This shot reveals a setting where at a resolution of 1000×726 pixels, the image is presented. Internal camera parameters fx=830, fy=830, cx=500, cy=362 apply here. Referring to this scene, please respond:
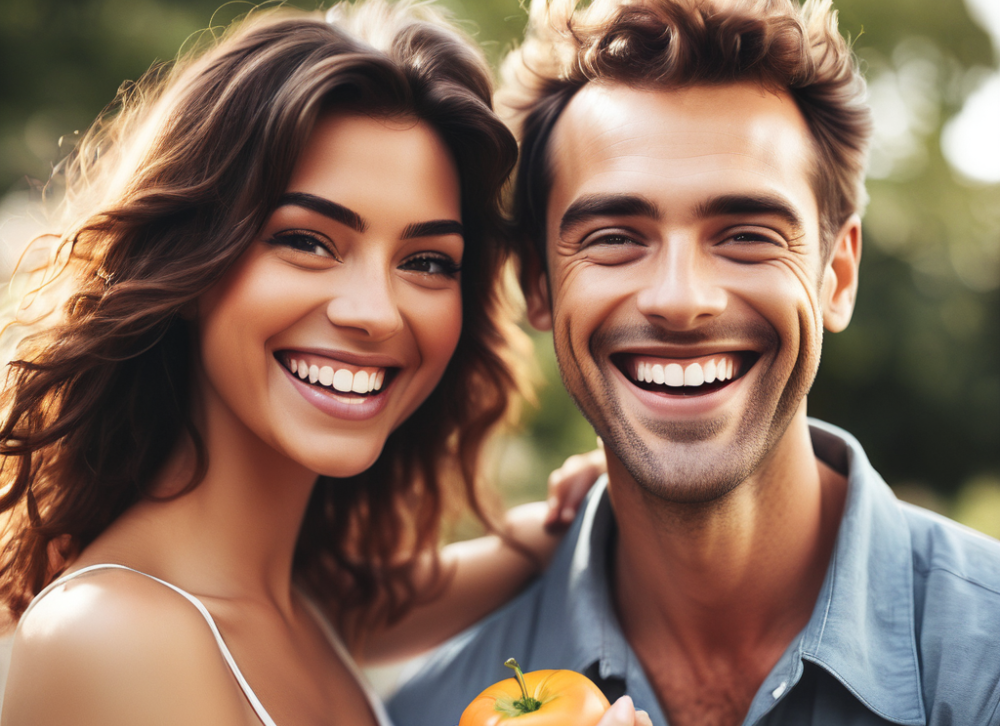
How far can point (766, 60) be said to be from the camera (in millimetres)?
2240

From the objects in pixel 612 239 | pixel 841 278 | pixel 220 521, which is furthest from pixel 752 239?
pixel 220 521

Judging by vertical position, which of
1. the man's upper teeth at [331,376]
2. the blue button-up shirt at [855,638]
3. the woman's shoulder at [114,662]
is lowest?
the blue button-up shirt at [855,638]

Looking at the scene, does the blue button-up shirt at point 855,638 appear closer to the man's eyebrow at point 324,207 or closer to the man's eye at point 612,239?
the man's eye at point 612,239

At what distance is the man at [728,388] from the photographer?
6.84 ft

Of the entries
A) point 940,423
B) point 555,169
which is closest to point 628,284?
point 555,169

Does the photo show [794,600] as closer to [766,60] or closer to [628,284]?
[628,284]

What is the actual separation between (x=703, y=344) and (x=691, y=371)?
0.26 ft

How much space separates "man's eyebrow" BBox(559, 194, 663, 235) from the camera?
214cm

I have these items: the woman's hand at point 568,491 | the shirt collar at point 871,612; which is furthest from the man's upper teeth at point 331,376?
the shirt collar at point 871,612

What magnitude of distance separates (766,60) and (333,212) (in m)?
1.23

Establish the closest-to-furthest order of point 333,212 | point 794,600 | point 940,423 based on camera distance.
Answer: point 333,212 → point 794,600 → point 940,423

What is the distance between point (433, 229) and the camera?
7.05 feet

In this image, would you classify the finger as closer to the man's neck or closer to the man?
the man

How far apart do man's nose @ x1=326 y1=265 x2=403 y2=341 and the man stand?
529 mm
